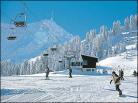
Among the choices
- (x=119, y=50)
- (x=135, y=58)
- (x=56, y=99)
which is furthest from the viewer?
(x=119, y=50)

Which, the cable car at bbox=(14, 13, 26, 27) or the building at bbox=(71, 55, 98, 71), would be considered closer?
the cable car at bbox=(14, 13, 26, 27)

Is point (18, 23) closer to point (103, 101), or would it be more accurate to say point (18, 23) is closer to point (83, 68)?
point (103, 101)

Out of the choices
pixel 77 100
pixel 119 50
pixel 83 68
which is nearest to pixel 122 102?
pixel 77 100

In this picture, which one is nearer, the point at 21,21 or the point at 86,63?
the point at 21,21

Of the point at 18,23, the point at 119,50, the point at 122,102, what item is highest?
the point at 119,50

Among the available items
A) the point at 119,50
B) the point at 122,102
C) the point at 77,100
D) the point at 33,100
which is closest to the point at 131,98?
the point at 122,102

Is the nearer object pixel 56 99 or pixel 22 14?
pixel 56 99

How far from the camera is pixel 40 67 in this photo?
165 m

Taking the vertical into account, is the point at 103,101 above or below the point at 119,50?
below

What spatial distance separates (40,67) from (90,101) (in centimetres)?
14630

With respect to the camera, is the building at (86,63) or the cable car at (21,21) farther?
the building at (86,63)

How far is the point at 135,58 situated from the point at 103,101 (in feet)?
486

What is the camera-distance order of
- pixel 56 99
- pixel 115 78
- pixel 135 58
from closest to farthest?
1. pixel 56 99
2. pixel 115 78
3. pixel 135 58

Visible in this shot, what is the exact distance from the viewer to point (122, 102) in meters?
19.1
